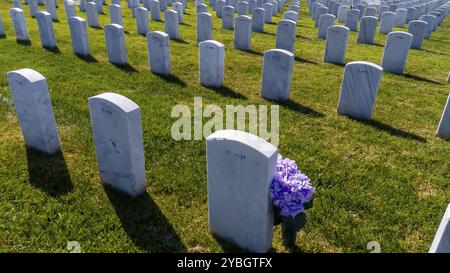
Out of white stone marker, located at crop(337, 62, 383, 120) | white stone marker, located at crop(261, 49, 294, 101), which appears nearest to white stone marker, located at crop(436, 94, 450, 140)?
white stone marker, located at crop(337, 62, 383, 120)

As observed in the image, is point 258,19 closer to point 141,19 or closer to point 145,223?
point 141,19

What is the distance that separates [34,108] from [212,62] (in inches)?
167

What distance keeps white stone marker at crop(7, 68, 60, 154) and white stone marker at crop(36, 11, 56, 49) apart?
6.52 metres

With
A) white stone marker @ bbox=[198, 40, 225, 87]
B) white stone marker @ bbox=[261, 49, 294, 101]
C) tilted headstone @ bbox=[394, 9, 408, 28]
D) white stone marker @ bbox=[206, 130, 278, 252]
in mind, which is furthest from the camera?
tilted headstone @ bbox=[394, 9, 408, 28]

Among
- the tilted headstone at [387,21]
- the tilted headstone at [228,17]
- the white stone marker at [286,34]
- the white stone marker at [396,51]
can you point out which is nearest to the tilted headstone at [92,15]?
the tilted headstone at [228,17]

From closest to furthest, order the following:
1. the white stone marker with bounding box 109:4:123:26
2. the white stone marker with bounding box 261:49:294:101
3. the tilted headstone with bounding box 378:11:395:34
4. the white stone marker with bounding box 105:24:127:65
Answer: the white stone marker with bounding box 261:49:294:101 → the white stone marker with bounding box 105:24:127:65 → the white stone marker with bounding box 109:4:123:26 → the tilted headstone with bounding box 378:11:395:34

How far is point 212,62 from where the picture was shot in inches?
325

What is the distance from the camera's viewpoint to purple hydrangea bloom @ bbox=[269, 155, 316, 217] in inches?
129

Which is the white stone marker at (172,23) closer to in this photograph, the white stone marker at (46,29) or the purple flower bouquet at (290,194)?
the white stone marker at (46,29)

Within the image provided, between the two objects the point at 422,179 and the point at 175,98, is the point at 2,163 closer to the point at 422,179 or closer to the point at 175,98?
the point at 175,98

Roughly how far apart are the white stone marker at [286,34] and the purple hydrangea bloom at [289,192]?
29.4 feet

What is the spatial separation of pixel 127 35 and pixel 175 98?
714 centimetres

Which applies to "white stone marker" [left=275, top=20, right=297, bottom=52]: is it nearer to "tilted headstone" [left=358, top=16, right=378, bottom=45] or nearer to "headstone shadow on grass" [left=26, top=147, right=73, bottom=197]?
"tilted headstone" [left=358, top=16, right=378, bottom=45]

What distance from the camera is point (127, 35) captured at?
1365cm
